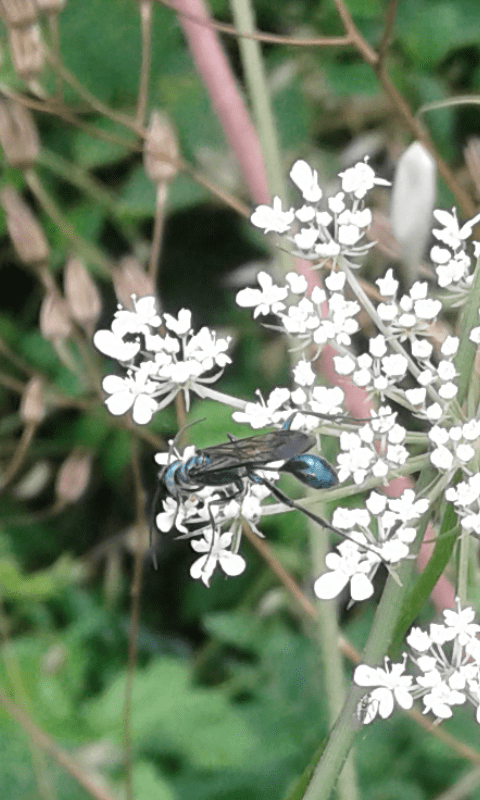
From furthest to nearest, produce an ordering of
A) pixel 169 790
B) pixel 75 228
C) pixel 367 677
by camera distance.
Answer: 1. pixel 75 228
2. pixel 169 790
3. pixel 367 677

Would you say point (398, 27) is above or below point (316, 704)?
above

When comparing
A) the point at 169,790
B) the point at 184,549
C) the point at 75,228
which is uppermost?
the point at 75,228

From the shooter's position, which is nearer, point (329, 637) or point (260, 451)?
point (260, 451)

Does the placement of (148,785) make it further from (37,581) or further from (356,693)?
(356,693)

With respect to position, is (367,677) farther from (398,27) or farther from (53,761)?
(398,27)

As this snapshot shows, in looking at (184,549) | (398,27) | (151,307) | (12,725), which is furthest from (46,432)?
(151,307)

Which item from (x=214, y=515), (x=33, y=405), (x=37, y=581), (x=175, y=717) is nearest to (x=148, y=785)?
(x=175, y=717)

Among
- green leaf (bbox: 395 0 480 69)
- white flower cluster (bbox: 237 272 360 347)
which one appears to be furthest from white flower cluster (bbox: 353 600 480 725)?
green leaf (bbox: 395 0 480 69)
